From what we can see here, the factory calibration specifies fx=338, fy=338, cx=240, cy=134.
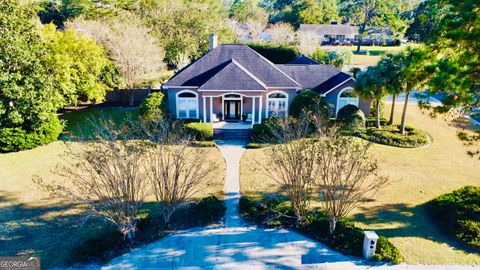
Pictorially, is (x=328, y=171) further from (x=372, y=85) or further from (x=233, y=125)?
(x=233, y=125)

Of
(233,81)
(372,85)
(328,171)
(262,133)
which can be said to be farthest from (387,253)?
(233,81)

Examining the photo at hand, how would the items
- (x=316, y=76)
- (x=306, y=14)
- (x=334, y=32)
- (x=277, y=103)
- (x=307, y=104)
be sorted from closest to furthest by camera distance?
(x=307, y=104), (x=277, y=103), (x=316, y=76), (x=306, y=14), (x=334, y=32)

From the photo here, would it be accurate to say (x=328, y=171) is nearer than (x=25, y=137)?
Yes

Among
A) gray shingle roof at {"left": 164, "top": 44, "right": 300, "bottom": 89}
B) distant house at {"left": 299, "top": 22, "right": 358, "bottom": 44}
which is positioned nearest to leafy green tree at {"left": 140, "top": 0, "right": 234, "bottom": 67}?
gray shingle roof at {"left": 164, "top": 44, "right": 300, "bottom": 89}

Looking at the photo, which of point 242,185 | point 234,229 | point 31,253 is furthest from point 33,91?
point 234,229

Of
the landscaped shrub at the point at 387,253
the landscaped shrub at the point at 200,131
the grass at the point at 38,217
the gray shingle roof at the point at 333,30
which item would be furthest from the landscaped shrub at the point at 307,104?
the gray shingle roof at the point at 333,30

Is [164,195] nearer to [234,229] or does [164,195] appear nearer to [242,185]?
[234,229]
